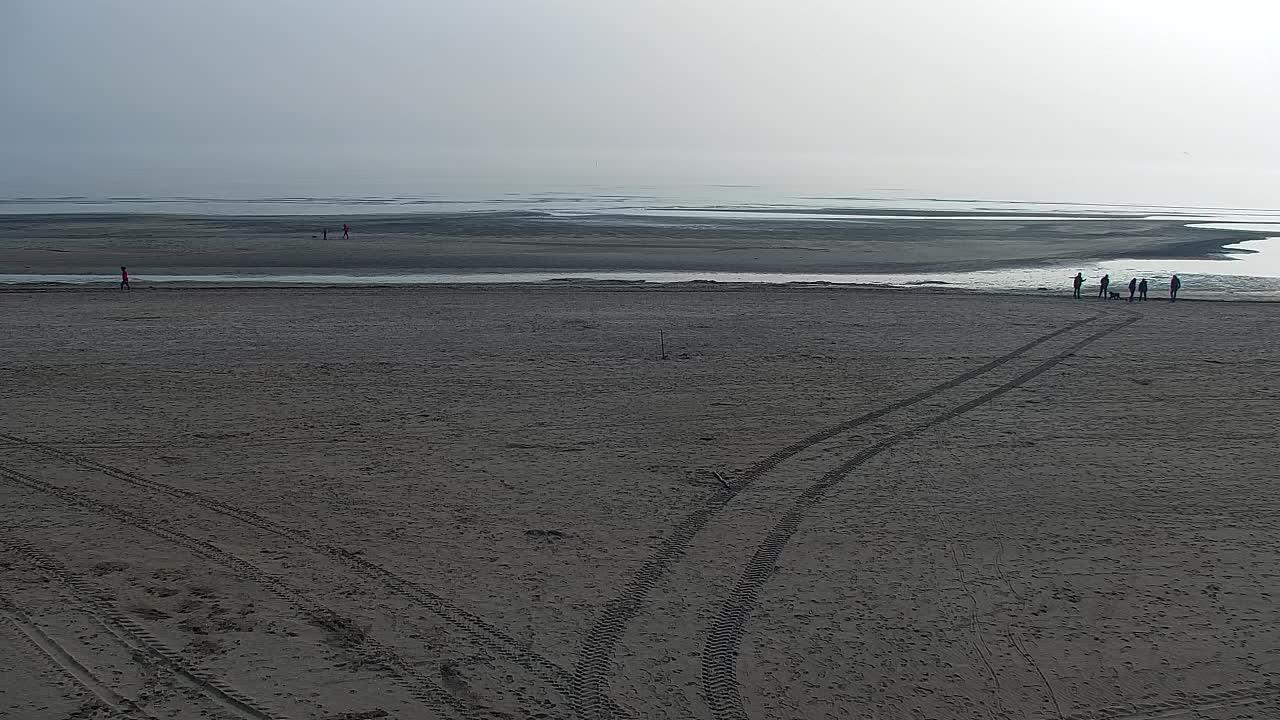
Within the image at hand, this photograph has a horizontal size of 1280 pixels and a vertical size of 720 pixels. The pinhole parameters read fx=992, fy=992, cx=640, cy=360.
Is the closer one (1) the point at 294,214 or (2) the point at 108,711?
(2) the point at 108,711

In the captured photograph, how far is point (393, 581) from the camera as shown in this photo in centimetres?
995

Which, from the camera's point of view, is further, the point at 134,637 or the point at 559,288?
the point at 559,288

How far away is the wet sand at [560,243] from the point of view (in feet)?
132

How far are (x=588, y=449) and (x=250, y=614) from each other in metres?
6.08

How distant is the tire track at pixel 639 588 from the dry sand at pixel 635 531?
0.04m

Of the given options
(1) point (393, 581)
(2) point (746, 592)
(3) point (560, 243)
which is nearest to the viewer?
(2) point (746, 592)

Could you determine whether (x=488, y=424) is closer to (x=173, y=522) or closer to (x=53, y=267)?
(x=173, y=522)

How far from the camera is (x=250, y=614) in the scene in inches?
360

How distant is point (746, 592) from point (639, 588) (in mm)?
1061

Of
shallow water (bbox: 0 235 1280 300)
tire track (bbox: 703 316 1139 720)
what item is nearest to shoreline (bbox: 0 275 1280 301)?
shallow water (bbox: 0 235 1280 300)

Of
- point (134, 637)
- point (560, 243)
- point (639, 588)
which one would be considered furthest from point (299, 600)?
point (560, 243)

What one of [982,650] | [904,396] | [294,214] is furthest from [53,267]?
[982,650]

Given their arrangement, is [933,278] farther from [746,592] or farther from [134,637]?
[134,637]

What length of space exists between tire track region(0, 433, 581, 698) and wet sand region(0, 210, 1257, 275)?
25.8 metres
